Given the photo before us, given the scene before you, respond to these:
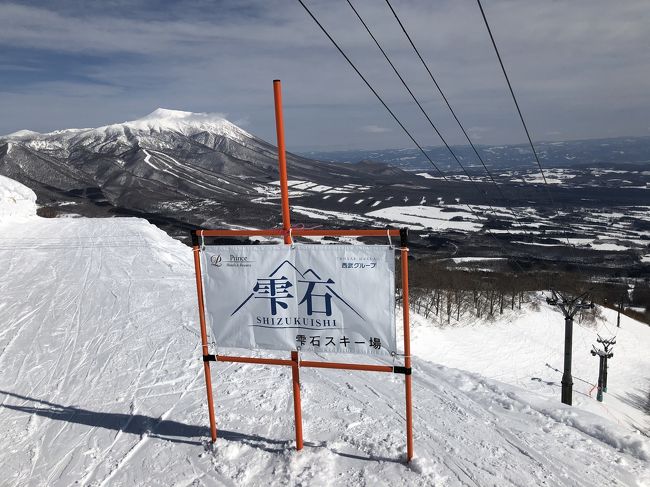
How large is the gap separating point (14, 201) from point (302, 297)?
110 feet

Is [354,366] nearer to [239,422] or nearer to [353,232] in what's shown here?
[353,232]

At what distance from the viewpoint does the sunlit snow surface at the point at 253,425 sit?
5.12 metres

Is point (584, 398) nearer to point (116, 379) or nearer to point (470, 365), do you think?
point (470, 365)

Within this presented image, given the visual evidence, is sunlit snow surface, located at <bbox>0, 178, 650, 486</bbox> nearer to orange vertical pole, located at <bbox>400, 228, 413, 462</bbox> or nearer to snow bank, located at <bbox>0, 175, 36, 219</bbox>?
orange vertical pole, located at <bbox>400, 228, 413, 462</bbox>

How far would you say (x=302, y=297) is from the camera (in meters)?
4.82

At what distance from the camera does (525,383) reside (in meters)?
30.5

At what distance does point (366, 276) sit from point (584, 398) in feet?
95.8

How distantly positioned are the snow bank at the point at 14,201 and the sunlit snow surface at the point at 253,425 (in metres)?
23.4

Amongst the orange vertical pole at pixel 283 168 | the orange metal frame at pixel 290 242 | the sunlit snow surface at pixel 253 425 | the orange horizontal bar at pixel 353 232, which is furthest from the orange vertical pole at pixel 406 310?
the orange vertical pole at pixel 283 168

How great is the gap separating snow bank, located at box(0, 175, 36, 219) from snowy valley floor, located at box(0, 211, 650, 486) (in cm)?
2162

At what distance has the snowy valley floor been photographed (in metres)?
5.14

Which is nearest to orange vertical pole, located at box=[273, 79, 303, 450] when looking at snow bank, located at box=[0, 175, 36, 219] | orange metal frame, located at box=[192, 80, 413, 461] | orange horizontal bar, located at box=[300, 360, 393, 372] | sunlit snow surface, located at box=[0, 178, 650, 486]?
orange metal frame, located at box=[192, 80, 413, 461]

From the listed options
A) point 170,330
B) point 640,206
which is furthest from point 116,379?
point 640,206

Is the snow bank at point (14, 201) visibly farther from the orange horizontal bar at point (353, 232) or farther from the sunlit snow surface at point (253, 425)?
the orange horizontal bar at point (353, 232)
